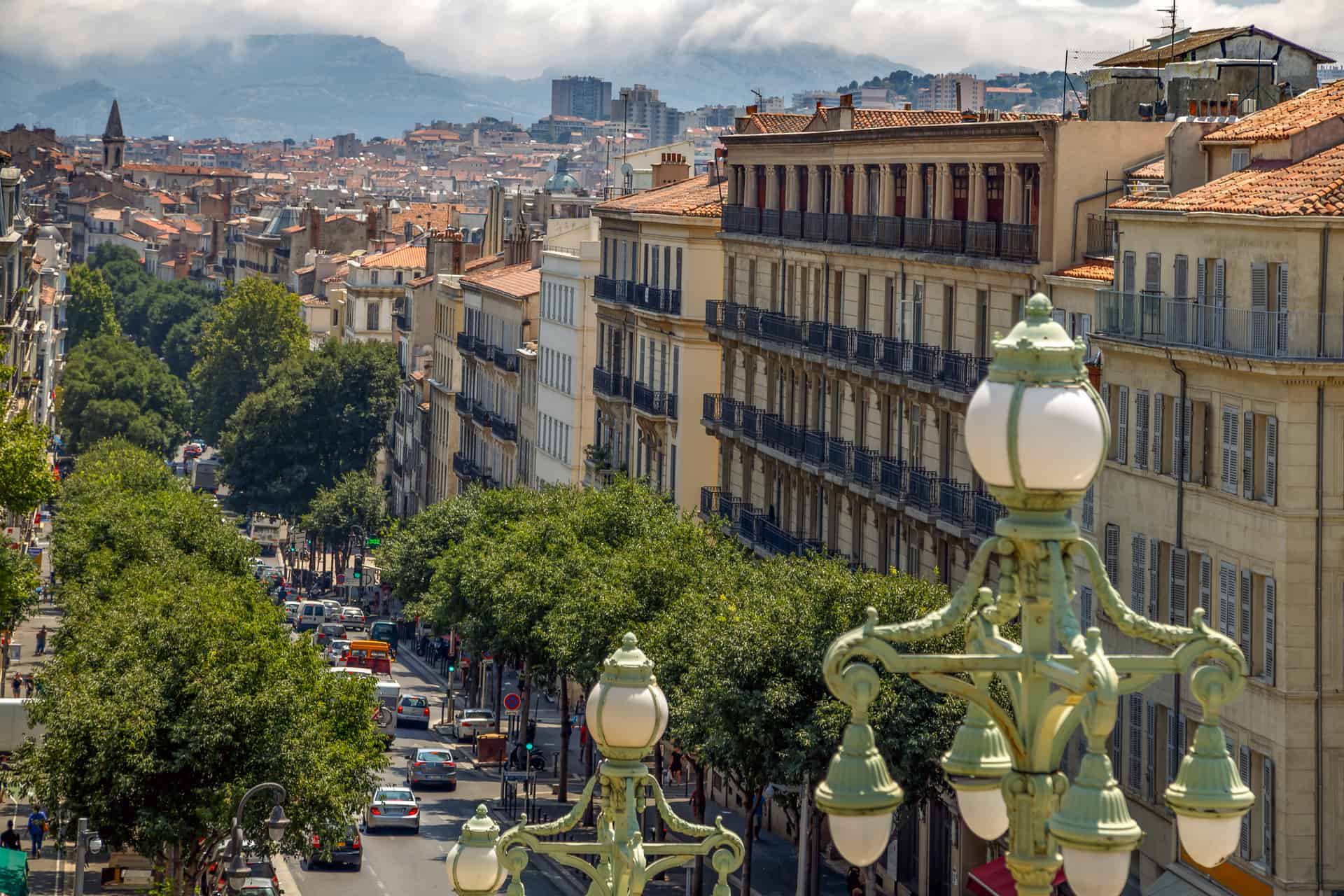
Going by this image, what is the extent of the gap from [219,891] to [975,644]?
124ft

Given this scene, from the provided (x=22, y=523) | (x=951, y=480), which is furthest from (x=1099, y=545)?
(x=22, y=523)

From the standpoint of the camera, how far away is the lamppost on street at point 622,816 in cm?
1352

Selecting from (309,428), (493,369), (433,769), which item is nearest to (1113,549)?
(433,769)

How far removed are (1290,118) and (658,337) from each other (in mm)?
38476

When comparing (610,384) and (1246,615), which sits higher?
(610,384)

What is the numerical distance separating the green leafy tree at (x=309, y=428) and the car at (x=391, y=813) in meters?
77.8

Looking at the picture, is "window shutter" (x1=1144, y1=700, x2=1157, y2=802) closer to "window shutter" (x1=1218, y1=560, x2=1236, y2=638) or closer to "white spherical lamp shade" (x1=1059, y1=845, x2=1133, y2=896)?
"window shutter" (x1=1218, y1=560, x2=1236, y2=638)

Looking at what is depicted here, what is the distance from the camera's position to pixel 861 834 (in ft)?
33.2

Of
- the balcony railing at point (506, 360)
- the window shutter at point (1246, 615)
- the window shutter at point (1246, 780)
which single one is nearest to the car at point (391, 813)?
the window shutter at point (1246, 780)

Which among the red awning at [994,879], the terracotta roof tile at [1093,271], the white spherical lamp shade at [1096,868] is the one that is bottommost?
the red awning at [994,879]

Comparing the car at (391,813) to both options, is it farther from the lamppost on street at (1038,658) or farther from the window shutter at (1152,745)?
the lamppost on street at (1038,658)

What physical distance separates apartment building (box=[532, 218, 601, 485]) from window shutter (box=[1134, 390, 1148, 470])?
49.0 metres

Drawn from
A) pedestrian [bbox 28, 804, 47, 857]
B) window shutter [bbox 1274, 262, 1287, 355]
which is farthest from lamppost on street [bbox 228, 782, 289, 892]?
pedestrian [bbox 28, 804, 47, 857]

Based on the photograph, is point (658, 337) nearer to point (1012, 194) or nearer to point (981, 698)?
point (1012, 194)
